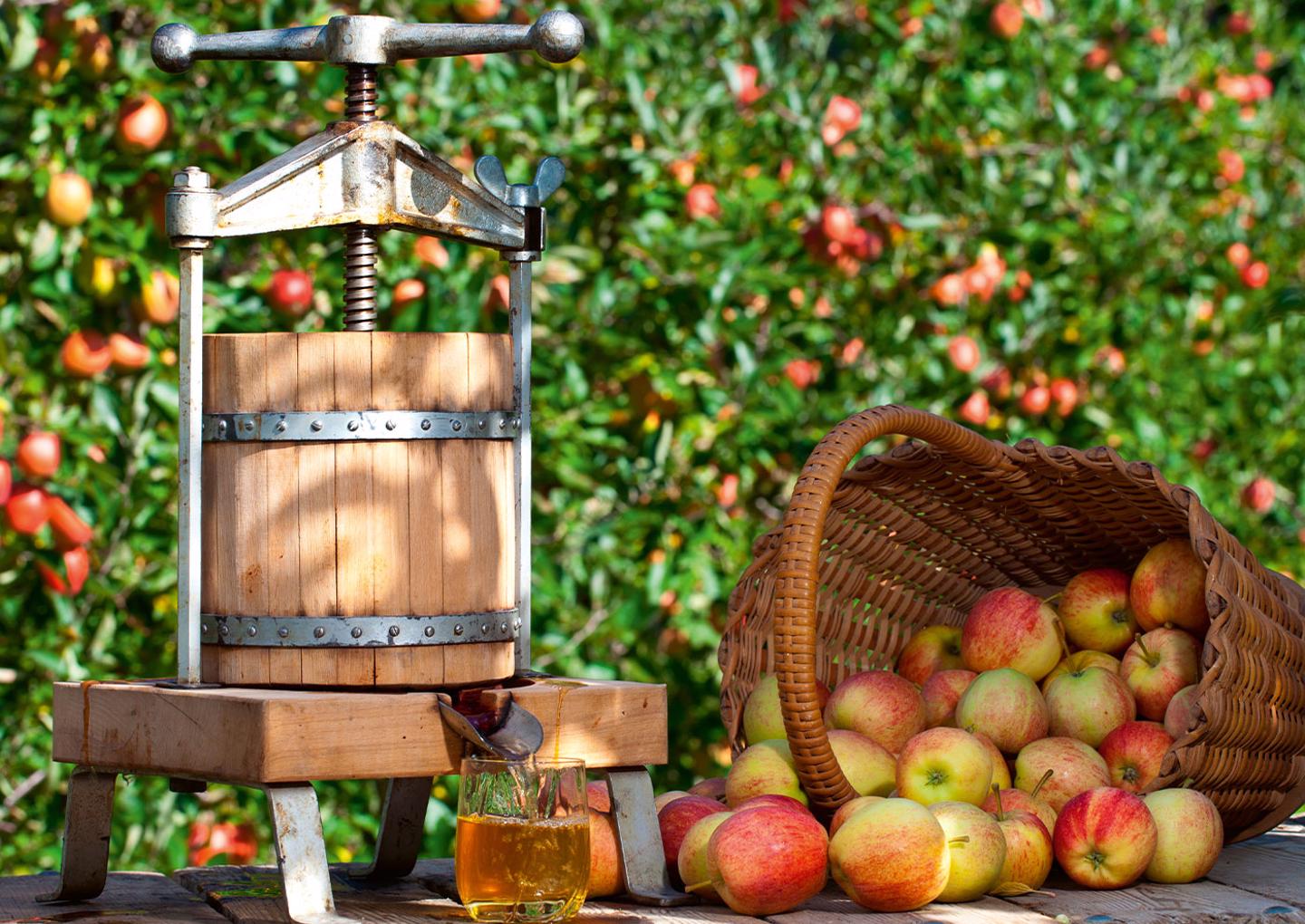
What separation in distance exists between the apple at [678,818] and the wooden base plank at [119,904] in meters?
0.49

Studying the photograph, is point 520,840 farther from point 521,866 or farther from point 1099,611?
point 1099,611

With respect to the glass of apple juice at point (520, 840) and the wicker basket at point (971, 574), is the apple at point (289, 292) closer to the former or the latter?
the wicker basket at point (971, 574)

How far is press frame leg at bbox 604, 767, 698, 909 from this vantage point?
196 cm

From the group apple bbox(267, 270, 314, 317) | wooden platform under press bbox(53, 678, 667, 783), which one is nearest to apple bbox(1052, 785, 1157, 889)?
wooden platform under press bbox(53, 678, 667, 783)

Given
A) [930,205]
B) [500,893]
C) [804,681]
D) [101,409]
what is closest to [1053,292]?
[930,205]

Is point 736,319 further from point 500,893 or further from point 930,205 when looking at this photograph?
point 500,893

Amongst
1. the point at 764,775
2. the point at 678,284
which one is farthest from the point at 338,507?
the point at 678,284

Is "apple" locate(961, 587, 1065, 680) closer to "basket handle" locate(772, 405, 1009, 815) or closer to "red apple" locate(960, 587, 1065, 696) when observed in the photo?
"red apple" locate(960, 587, 1065, 696)

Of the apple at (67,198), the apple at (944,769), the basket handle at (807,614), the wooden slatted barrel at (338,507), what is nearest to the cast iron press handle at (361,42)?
the wooden slatted barrel at (338,507)

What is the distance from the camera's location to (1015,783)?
2.22 metres

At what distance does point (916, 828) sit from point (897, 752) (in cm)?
38

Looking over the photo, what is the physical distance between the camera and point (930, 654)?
8.21 feet

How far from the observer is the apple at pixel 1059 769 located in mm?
2137

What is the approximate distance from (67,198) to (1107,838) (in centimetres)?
202
